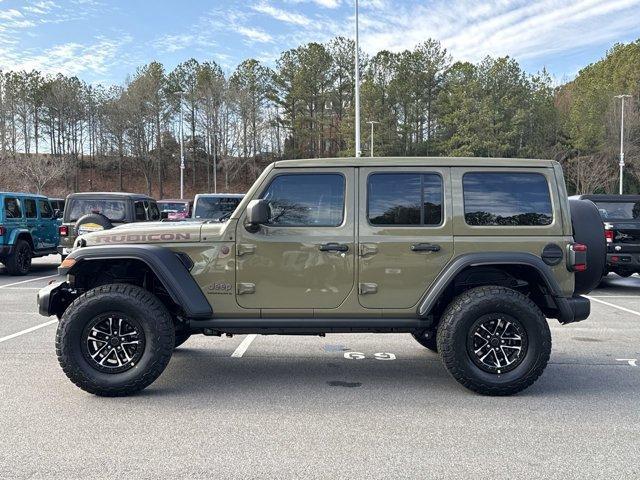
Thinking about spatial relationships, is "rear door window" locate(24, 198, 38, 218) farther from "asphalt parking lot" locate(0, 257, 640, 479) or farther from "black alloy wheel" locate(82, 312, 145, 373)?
"black alloy wheel" locate(82, 312, 145, 373)

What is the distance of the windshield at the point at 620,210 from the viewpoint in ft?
36.8

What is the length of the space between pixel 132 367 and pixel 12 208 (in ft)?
32.5

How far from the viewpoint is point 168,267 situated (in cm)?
463

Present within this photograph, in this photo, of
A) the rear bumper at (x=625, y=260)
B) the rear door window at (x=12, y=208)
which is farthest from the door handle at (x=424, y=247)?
the rear door window at (x=12, y=208)

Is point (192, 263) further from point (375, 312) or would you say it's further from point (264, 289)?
point (375, 312)

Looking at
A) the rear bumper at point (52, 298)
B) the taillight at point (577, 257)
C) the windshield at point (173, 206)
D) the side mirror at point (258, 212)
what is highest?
the windshield at point (173, 206)

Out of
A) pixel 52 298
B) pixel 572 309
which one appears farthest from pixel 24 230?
pixel 572 309

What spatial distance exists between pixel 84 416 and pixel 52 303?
1224mm

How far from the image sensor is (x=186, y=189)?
61219 millimetres

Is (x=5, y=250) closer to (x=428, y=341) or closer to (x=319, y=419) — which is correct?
(x=428, y=341)

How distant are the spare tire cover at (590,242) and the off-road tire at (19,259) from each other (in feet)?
39.4

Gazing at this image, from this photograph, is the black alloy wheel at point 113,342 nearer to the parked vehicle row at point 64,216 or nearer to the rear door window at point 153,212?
the parked vehicle row at point 64,216

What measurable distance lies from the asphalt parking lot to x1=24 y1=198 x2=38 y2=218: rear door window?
7754 mm

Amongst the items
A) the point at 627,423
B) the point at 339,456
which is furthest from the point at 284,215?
the point at 627,423
